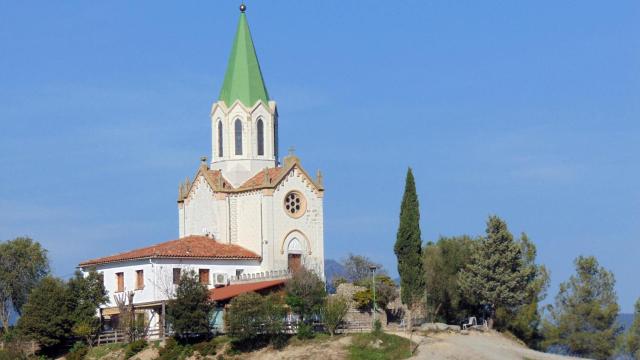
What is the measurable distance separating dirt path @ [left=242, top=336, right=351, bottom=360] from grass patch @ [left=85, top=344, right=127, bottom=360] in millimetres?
9894

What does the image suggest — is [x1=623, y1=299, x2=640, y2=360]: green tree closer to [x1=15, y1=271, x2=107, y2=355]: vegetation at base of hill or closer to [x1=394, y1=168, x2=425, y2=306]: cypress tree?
[x1=394, y1=168, x2=425, y2=306]: cypress tree

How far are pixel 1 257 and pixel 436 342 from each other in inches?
1473

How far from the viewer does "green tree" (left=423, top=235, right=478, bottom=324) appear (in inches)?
3329

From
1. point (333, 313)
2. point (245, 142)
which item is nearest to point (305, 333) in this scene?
point (333, 313)

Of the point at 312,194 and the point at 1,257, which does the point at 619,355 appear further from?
the point at 1,257

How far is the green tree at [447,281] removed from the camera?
277 ft

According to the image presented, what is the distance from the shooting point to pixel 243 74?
8806cm

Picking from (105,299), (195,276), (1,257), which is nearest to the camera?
(195,276)

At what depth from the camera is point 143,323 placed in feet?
262

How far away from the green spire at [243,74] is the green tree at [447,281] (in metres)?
15.4

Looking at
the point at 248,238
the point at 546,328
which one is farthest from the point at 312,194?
the point at 546,328

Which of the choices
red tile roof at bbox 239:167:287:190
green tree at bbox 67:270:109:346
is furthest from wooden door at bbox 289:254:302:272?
green tree at bbox 67:270:109:346

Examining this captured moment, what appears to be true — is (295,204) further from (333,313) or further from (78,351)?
(78,351)

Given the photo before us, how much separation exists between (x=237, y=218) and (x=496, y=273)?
17116 millimetres
